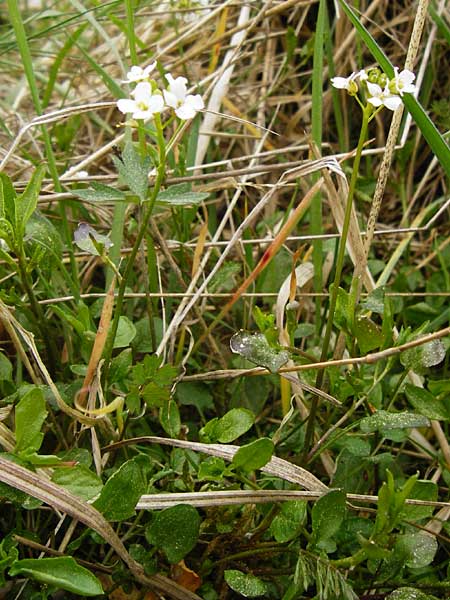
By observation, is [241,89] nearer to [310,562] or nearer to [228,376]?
[228,376]

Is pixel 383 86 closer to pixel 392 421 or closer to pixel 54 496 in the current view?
pixel 392 421

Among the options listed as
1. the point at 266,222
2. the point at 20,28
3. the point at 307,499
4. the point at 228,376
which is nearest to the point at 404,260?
the point at 266,222

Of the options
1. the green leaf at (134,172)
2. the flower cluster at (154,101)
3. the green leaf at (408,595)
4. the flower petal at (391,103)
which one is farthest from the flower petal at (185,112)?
the green leaf at (408,595)

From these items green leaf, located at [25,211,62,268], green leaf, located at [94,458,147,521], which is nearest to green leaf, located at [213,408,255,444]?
green leaf, located at [94,458,147,521]

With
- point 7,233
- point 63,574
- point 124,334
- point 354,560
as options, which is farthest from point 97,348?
point 354,560

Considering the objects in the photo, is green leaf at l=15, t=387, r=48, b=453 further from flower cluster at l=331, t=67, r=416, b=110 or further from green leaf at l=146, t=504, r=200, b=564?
flower cluster at l=331, t=67, r=416, b=110
